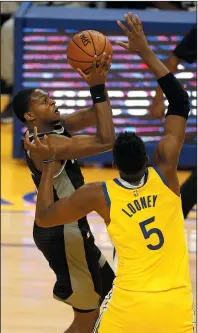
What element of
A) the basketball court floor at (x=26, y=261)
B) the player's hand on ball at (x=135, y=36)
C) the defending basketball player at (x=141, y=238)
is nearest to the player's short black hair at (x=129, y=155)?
the defending basketball player at (x=141, y=238)

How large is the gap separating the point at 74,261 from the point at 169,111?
1.16 metres

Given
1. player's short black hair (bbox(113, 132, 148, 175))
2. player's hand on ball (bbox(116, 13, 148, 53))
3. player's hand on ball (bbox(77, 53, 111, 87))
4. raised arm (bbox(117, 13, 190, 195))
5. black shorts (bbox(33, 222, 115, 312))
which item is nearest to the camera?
player's short black hair (bbox(113, 132, 148, 175))

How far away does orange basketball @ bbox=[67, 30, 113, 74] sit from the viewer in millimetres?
4711

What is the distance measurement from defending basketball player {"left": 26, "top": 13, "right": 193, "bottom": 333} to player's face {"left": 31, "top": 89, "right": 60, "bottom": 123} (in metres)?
0.79

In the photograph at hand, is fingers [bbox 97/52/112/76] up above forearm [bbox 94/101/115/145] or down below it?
above

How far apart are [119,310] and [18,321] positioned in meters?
2.31

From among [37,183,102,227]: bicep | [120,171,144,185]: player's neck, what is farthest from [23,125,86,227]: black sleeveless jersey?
[120,171,144,185]: player's neck

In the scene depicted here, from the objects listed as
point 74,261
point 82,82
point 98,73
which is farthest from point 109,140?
point 82,82

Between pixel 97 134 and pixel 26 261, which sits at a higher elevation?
pixel 97 134

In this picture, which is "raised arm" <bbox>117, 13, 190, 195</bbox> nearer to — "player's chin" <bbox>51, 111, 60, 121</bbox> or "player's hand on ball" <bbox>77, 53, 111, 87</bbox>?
"player's hand on ball" <bbox>77, 53, 111, 87</bbox>

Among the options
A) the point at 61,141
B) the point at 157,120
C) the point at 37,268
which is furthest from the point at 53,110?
the point at 157,120

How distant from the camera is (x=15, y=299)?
6.54 meters

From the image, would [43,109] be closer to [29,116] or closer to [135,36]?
[29,116]

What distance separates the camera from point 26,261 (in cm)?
728
